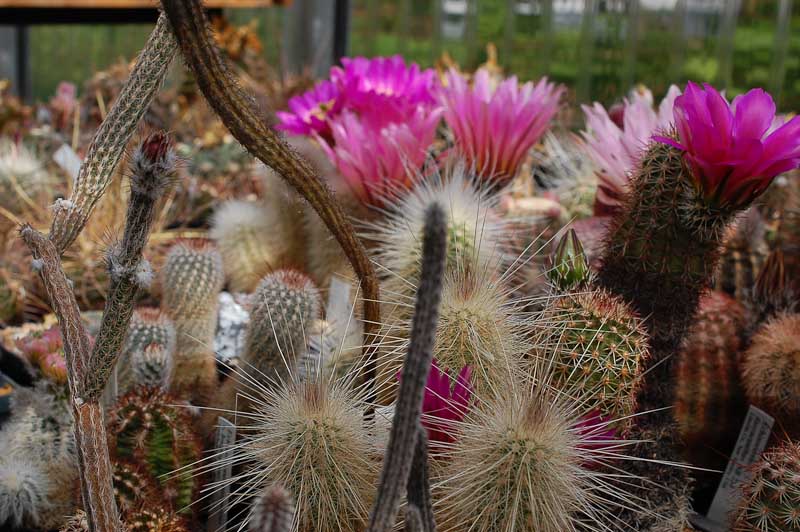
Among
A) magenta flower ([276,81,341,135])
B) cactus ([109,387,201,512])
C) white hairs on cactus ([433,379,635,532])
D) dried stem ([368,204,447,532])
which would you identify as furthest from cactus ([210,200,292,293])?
dried stem ([368,204,447,532])

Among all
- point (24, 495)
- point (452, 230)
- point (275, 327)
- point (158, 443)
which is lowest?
point (24, 495)

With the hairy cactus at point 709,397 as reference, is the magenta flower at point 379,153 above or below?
above

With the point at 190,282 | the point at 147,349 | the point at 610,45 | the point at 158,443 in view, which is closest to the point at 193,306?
the point at 190,282

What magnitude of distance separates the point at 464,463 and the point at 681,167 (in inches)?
15.4

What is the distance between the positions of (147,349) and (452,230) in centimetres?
41

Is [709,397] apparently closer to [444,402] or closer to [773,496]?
[773,496]

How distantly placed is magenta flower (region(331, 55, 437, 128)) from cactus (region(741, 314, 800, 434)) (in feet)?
1.97

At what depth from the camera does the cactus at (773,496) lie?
0.76 m

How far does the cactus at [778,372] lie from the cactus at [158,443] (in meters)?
0.72

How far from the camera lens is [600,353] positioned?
2.65ft

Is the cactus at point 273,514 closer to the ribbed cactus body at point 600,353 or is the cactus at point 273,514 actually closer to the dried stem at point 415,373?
the dried stem at point 415,373

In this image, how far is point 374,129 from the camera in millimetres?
1170

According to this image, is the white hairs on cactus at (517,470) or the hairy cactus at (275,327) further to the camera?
the hairy cactus at (275,327)

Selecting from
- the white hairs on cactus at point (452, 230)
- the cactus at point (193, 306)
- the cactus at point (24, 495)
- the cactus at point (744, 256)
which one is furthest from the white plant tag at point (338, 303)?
the cactus at point (744, 256)
